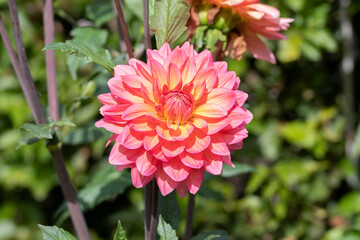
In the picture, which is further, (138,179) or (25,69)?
(25,69)

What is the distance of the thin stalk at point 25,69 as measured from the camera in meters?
0.77

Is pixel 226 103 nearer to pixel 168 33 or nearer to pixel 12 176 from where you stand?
pixel 168 33

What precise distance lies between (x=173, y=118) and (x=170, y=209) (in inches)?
9.3

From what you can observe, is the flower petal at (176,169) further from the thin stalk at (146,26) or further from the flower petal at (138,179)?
the thin stalk at (146,26)

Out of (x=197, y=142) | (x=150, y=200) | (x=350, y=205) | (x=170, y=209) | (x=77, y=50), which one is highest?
(x=77, y=50)

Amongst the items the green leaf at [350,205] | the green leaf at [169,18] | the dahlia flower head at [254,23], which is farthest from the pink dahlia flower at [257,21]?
the green leaf at [350,205]

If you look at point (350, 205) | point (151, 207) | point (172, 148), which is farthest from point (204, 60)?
point (350, 205)

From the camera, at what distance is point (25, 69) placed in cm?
80

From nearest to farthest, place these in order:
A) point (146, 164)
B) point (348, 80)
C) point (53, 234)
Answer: point (146, 164), point (53, 234), point (348, 80)

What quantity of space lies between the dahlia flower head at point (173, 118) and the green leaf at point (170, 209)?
0.17 metres

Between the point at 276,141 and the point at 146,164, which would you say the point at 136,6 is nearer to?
the point at 146,164

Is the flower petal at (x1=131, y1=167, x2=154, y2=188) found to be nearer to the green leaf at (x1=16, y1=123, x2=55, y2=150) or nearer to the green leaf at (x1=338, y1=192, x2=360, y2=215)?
the green leaf at (x1=16, y1=123, x2=55, y2=150)

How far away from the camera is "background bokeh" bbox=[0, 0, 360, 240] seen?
5.82 ft

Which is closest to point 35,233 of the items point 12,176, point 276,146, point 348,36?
point 12,176
